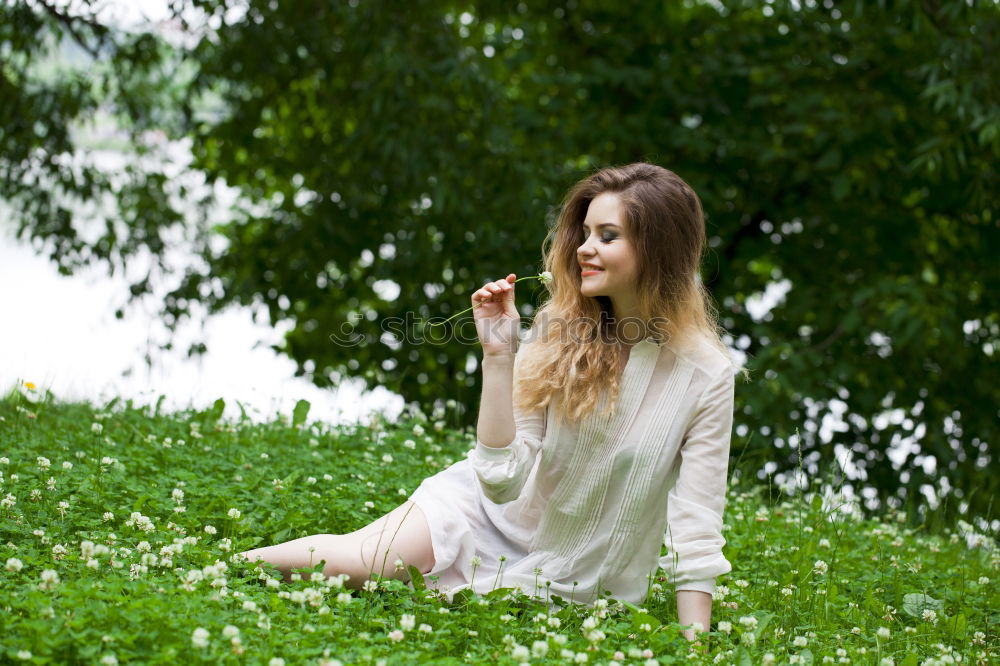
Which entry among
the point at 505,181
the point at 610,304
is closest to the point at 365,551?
the point at 610,304

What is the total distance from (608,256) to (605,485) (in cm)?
72

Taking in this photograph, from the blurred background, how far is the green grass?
3.83ft

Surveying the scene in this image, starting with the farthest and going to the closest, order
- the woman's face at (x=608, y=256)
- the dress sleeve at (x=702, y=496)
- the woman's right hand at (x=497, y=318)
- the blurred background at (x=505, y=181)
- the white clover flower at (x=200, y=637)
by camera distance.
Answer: the blurred background at (x=505, y=181), the woman's face at (x=608, y=256), the woman's right hand at (x=497, y=318), the dress sleeve at (x=702, y=496), the white clover flower at (x=200, y=637)

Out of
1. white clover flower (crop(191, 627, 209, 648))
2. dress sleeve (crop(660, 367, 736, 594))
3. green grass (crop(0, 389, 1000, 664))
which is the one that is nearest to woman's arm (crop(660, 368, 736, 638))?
dress sleeve (crop(660, 367, 736, 594))

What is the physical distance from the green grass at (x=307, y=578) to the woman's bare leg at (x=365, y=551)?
0.26ft

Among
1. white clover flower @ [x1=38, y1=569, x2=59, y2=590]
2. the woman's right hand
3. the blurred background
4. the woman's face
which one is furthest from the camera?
the blurred background

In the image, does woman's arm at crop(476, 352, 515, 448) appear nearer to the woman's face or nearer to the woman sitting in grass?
the woman sitting in grass

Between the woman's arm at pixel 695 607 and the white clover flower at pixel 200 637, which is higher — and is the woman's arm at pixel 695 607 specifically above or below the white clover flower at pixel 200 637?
above

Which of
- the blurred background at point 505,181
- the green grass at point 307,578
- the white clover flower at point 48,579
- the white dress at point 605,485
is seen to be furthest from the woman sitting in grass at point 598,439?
the blurred background at point 505,181

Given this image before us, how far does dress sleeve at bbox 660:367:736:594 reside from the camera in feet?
9.28

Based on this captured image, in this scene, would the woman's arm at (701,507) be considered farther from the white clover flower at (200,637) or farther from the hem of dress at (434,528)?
the white clover flower at (200,637)

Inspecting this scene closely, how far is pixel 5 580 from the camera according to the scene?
2643mm

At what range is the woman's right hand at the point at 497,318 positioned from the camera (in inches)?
117

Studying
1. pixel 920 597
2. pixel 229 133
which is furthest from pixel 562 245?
pixel 229 133
